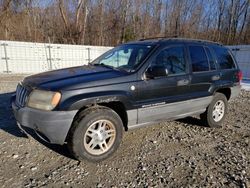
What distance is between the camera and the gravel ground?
3287 mm

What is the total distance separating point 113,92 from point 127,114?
487mm

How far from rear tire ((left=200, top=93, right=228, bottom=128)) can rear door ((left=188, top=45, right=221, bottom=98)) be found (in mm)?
376

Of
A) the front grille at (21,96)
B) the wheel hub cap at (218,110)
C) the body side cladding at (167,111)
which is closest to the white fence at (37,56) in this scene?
the front grille at (21,96)

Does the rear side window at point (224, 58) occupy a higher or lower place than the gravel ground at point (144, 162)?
higher

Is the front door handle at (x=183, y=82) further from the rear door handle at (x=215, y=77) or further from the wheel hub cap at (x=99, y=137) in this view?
the wheel hub cap at (x=99, y=137)

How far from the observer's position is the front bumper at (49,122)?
11.0ft

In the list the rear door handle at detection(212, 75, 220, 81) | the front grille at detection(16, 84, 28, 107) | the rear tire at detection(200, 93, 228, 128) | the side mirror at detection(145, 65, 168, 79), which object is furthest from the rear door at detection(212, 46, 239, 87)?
the front grille at detection(16, 84, 28, 107)

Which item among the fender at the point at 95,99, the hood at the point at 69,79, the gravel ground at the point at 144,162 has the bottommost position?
the gravel ground at the point at 144,162

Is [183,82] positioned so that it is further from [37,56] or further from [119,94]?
[37,56]

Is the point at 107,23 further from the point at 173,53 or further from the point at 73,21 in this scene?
the point at 173,53

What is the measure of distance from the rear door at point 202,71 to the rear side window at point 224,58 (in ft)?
→ 0.92

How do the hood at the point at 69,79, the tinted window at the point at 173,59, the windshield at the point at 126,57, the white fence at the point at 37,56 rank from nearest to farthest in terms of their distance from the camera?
the hood at the point at 69,79 → the windshield at the point at 126,57 → the tinted window at the point at 173,59 → the white fence at the point at 37,56

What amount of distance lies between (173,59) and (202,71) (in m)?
0.82

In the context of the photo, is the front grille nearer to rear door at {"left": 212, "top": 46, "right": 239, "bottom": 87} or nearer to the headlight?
the headlight
